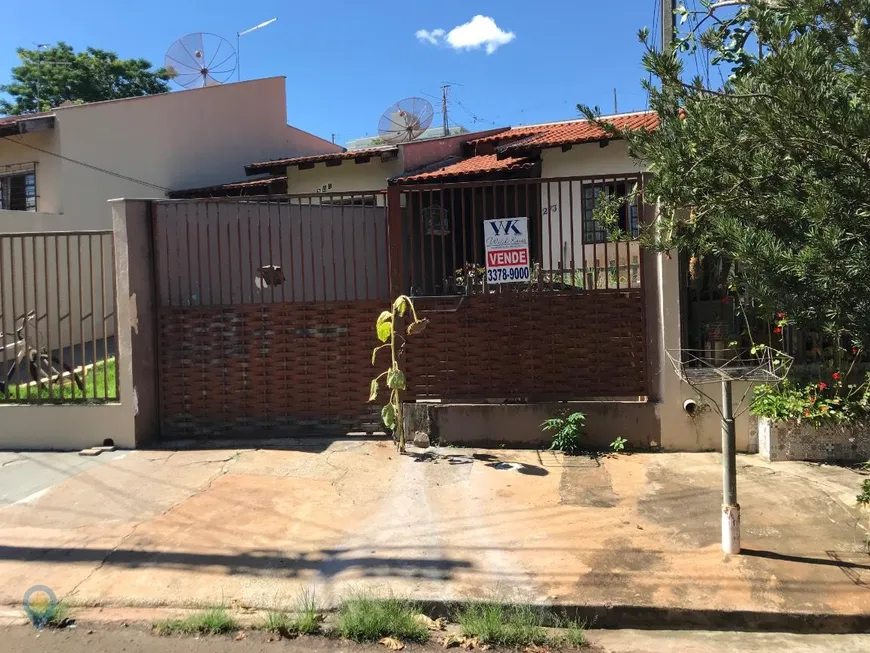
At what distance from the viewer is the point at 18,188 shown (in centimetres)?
1334

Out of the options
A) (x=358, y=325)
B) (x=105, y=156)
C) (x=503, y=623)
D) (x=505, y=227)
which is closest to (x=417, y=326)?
(x=358, y=325)

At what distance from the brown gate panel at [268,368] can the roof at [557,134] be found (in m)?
6.24

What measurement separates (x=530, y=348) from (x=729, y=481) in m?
2.85

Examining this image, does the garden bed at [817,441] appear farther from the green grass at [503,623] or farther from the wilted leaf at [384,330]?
the wilted leaf at [384,330]

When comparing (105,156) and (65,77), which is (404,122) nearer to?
(105,156)

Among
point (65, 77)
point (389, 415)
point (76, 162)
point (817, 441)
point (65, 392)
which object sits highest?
point (65, 77)

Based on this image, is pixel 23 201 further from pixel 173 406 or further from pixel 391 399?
pixel 391 399

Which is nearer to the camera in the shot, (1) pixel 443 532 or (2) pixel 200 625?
(2) pixel 200 625

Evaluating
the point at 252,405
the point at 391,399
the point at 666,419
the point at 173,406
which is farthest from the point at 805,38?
the point at 173,406

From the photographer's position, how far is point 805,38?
9.91 ft

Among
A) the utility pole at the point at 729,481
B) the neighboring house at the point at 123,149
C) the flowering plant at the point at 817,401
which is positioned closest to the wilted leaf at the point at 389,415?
the utility pole at the point at 729,481

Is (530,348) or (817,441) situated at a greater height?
(530,348)

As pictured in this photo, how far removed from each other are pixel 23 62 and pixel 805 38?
29.7 metres

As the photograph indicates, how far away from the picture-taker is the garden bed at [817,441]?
229 inches
